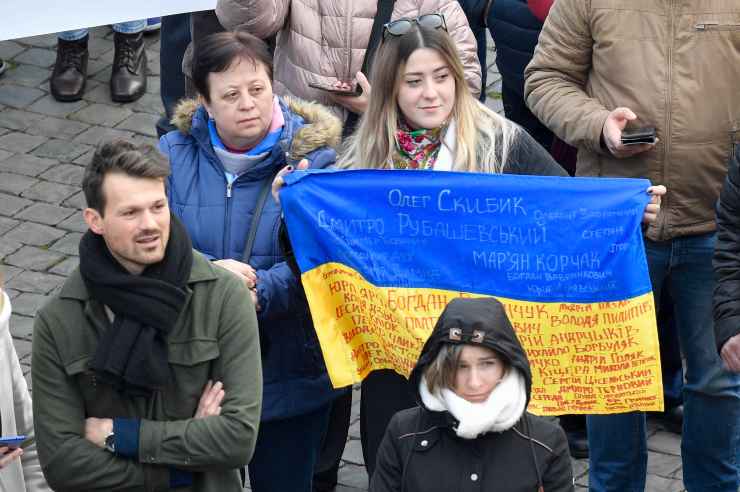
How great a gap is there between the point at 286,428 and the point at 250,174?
984 millimetres

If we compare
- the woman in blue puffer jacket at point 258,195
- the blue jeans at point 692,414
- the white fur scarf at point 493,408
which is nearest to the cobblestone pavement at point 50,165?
the blue jeans at point 692,414

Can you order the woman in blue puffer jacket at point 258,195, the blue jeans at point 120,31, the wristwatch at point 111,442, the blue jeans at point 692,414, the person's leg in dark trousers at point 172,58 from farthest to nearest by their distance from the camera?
the blue jeans at point 120,31 → the person's leg in dark trousers at point 172,58 → the blue jeans at point 692,414 → the woman in blue puffer jacket at point 258,195 → the wristwatch at point 111,442

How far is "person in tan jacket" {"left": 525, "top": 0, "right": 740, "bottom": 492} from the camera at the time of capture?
6227mm

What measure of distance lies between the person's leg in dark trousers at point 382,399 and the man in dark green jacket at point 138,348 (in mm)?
1019

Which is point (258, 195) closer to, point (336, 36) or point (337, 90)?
point (337, 90)

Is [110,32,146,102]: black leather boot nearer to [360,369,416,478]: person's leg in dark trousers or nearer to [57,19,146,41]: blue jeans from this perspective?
[57,19,146,41]: blue jeans

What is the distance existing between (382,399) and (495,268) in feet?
2.34

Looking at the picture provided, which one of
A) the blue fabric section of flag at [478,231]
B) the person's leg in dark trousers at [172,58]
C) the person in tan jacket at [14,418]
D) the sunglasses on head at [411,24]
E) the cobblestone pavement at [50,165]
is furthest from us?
the person's leg in dark trousers at [172,58]

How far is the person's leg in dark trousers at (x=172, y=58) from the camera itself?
29.7ft

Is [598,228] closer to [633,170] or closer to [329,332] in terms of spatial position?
[633,170]

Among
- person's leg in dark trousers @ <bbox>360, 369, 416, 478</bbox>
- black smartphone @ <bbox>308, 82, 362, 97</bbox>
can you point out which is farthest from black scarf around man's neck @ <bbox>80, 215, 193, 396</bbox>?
black smartphone @ <bbox>308, 82, 362, 97</bbox>

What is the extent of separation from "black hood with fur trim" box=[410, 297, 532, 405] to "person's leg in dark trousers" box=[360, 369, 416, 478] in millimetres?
Answer: 1110

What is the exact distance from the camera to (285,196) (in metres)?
5.91

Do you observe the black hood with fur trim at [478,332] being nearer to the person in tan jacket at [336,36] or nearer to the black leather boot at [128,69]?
the person in tan jacket at [336,36]
